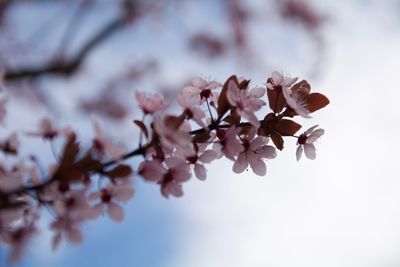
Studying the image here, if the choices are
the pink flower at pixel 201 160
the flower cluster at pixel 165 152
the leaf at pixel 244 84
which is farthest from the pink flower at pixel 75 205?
the leaf at pixel 244 84

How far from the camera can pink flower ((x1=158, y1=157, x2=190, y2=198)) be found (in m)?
1.25

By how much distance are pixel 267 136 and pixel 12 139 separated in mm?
909

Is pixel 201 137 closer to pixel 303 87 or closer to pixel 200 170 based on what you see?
pixel 200 170

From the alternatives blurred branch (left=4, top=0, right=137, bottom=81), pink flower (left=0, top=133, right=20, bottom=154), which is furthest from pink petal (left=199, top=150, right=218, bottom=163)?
blurred branch (left=4, top=0, right=137, bottom=81)

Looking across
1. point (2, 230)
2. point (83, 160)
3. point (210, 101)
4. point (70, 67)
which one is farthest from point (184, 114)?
point (70, 67)

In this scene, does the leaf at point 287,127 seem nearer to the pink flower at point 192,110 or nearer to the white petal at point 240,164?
the white petal at point 240,164

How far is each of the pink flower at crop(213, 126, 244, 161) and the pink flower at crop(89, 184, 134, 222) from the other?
0.31 meters

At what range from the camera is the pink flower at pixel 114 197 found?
1.28 meters

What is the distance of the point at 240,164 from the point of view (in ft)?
4.58

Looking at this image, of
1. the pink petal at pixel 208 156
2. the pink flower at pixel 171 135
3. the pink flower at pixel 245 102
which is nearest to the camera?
the pink flower at pixel 171 135

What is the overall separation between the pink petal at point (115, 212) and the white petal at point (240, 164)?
1.34ft

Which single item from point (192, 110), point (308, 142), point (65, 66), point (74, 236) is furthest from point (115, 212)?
point (65, 66)

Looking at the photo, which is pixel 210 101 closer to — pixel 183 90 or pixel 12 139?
pixel 183 90

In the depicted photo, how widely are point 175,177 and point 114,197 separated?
0.20m
